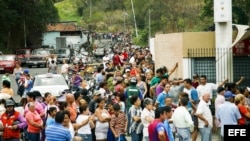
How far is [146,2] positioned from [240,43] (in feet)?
160

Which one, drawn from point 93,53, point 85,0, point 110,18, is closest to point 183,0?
point 93,53

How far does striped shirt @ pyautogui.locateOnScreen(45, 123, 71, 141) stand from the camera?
38.4 ft

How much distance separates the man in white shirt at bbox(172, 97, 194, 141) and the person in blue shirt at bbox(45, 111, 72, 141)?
10.8ft

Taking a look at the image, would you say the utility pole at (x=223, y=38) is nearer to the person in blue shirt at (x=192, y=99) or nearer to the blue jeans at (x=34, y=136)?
the person in blue shirt at (x=192, y=99)

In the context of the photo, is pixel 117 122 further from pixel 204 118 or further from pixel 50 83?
pixel 50 83

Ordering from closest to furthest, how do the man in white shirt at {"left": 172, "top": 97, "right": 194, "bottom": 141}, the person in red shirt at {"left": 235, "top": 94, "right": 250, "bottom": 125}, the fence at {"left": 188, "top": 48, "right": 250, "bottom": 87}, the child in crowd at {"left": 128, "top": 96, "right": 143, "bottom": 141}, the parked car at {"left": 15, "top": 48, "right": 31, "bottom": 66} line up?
the man in white shirt at {"left": 172, "top": 97, "right": 194, "bottom": 141} → the person in red shirt at {"left": 235, "top": 94, "right": 250, "bottom": 125} → the child in crowd at {"left": 128, "top": 96, "right": 143, "bottom": 141} → the fence at {"left": 188, "top": 48, "right": 250, "bottom": 87} → the parked car at {"left": 15, "top": 48, "right": 31, "bottom": 66}

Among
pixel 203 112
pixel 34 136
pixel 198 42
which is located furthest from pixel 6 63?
pixel 203 112

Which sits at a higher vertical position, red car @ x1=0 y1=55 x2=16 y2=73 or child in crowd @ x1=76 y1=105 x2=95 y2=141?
red car @ x1=0 y1=55 x2=16 y2=73

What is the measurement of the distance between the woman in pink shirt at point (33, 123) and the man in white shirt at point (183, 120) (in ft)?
9.60

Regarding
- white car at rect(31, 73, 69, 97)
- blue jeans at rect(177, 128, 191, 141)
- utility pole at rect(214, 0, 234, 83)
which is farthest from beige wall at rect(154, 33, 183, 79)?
blue jeans at rect(177, 128, 191, 141)

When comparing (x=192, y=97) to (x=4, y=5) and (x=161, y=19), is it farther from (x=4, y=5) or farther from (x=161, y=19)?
(x=4, y=5)

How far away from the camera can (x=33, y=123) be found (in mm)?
14367

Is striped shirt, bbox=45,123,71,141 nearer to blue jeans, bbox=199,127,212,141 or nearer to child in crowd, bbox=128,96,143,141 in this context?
child in crowd, bbox=128,96,143,141

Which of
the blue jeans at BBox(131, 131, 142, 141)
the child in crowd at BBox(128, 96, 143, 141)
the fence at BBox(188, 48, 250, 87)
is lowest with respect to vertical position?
the blue jeans at BBox(131, 131, 142, 141)
